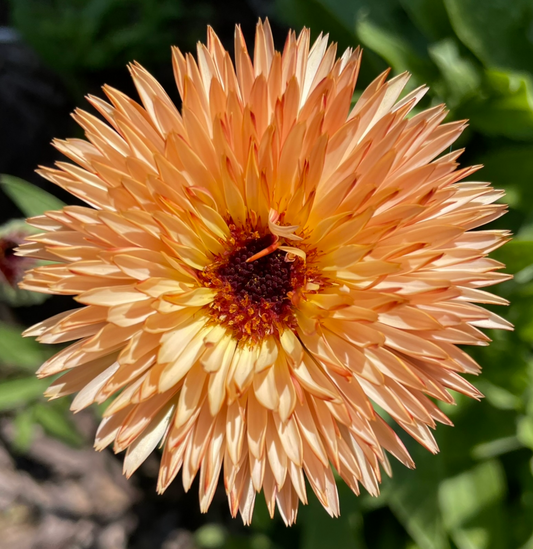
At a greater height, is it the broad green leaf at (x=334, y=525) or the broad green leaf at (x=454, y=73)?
the broad green leaf at (x=454, y=73)

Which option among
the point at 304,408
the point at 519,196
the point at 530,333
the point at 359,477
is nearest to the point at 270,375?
the point at 304,408

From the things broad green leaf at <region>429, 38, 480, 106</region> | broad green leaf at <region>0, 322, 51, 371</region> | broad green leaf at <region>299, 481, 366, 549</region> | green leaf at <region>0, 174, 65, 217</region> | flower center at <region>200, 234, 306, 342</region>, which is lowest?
broad green leaf at <region>299, 481, 366, 549</region>

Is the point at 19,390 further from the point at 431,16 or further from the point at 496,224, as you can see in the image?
the point at 431,16

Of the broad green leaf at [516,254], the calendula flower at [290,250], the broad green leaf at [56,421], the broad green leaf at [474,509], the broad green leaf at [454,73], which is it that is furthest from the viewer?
the broad green leaf at [56,421]

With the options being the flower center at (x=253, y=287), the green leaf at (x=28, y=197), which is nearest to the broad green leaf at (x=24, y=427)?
the green leaf at (x=28, y=197)

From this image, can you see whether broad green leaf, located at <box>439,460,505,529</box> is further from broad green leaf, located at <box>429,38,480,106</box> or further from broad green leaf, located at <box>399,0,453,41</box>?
broad green leaf, located at <box>399,0,453,41</box>

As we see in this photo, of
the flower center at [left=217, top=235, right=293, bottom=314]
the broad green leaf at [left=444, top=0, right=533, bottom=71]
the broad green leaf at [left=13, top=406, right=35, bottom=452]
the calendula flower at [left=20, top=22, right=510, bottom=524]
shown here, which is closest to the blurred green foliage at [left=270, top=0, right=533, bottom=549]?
the broad green leaf at [left=444, top=0, right=533, bottom=71]

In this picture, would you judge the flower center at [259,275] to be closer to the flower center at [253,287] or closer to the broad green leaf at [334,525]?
the flower center at [253,287]
